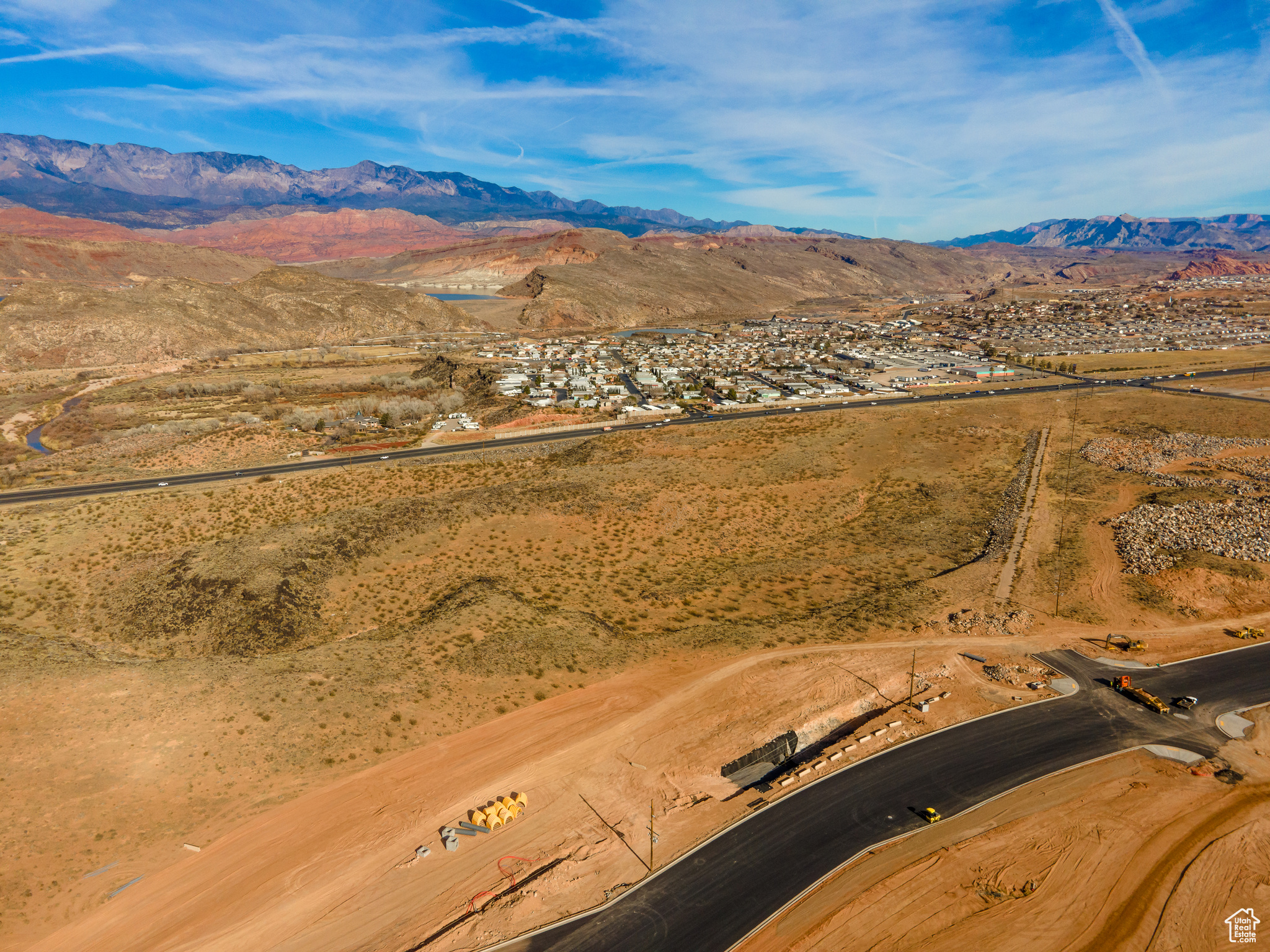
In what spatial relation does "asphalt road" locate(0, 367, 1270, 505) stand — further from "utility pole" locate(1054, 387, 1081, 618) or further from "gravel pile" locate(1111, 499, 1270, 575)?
"gravel pile" locate(1111, 499, 1270, 575)

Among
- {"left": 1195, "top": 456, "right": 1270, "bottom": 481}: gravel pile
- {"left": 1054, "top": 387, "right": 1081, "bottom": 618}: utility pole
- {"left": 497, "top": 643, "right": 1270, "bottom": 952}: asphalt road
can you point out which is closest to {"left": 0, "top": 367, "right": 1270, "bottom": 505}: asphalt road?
{"left": 1054, "top": 387, "right": 1081, "bottom": 618}: utility pole

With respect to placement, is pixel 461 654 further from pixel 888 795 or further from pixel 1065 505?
pixel 1065 505

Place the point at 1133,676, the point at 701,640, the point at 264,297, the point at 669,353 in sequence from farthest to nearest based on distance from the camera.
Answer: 1. the point at 264,297
2. the point at 669,353
3. the point at 701,640
4. the point at 1133,676

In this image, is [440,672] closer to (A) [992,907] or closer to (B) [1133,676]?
(A) [992,907]

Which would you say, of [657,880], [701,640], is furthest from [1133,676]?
[657,880]

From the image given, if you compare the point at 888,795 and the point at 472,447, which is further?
the point at 472,447

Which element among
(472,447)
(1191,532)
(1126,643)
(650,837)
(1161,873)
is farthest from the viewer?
(472,447)

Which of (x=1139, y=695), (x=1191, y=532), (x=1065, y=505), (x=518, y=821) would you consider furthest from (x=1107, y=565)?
(x=518, y=821)
